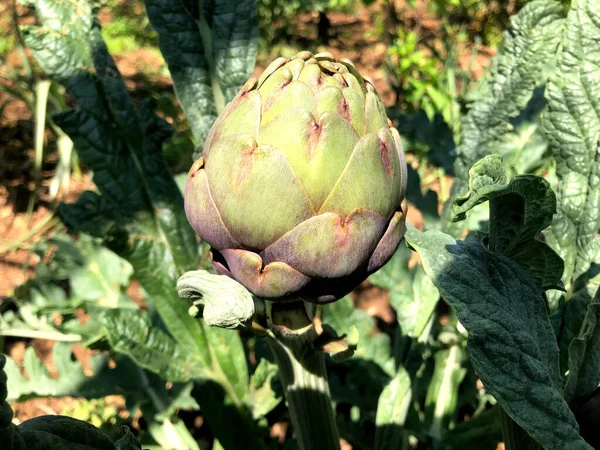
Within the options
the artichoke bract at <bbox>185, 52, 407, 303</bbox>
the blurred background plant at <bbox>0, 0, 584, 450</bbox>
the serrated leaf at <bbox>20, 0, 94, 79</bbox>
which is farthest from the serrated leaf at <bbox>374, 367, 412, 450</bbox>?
the serrated leaf at <bbox>20, 0, 94, 79</bbox>

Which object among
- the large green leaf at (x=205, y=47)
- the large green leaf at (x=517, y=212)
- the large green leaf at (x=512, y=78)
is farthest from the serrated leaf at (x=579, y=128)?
the large green leaf at (x=205, y=47)

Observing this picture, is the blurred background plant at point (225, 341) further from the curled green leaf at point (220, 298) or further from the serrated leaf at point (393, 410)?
the curled green leaf at point (220, 298)

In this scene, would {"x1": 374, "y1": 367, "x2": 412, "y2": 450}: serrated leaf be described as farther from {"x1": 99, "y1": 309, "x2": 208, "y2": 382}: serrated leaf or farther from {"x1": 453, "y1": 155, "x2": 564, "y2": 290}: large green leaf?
{"x1": 453, "y1": 155, "x2": 564, "y2": 290}: large green leaf

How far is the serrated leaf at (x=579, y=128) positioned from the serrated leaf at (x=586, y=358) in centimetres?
19

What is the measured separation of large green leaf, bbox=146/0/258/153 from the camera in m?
0.85

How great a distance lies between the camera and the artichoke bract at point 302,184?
53 centimetres

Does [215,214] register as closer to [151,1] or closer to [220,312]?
[220,312]

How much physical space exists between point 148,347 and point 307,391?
0.26 m

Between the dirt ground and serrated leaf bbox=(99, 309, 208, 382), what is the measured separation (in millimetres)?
434

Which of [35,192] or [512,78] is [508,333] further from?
[35,192]

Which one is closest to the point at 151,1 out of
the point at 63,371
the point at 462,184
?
the point at 462,184

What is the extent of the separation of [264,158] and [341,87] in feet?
0.33

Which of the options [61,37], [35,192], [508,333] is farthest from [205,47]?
[35,192]

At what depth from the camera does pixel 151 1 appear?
0.84 m
